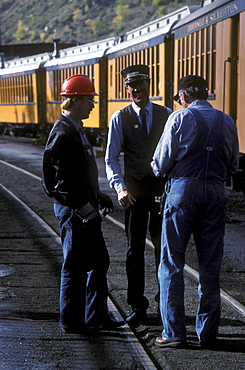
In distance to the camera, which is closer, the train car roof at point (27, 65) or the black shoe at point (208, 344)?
the black shoe at point (208, 344)

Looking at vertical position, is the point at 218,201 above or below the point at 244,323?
above

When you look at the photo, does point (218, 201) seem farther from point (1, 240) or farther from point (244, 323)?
point (1, 240)

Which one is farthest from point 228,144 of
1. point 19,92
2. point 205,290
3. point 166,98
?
point 19,92

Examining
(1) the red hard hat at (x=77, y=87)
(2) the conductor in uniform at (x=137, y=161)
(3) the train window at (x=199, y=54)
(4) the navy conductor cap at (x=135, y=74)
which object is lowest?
(2) the conductor in uniform at (x=137, y=161)

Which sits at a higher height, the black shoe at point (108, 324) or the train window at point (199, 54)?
the train window at point (199, 54)

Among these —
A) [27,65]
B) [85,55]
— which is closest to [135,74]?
[85,55]

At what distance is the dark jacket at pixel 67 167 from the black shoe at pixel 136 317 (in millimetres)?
1033

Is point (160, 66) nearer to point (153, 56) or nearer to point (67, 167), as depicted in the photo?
point (153, 56)

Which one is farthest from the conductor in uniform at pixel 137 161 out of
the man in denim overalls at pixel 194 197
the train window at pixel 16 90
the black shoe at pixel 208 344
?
the train window at pixel 16 90

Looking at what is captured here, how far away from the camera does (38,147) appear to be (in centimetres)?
2820

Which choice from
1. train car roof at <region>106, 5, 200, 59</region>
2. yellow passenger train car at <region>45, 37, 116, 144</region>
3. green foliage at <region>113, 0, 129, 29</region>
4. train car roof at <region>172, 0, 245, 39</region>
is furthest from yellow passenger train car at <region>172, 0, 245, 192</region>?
green foliage at <region>113, 0, 129, 29</region>

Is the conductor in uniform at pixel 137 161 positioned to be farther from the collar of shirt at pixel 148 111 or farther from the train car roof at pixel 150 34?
the train car roof at pixel 150 34

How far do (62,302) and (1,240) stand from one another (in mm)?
4102

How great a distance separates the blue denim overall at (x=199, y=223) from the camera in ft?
14.9
